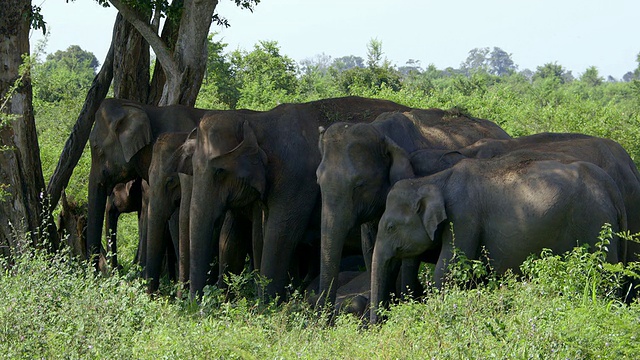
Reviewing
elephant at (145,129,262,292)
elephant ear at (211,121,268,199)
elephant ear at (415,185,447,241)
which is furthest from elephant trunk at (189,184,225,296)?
elephant ear at (415,185,447,241)

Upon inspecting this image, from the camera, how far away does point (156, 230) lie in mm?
11516

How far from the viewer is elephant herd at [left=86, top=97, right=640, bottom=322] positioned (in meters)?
8.82

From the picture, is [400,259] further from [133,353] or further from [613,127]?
[613,127]

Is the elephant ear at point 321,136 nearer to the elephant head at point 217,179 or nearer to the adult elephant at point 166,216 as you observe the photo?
the elephant head at point 217,179

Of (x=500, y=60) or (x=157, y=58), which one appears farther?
(x=500, y=60)

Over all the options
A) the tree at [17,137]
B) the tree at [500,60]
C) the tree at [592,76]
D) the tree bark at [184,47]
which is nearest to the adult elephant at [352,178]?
the tree bark at [184,47]

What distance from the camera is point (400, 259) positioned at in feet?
30.3

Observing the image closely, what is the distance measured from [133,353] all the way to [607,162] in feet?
15.0

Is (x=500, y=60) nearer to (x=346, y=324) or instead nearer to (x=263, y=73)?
(x=263, y=73)

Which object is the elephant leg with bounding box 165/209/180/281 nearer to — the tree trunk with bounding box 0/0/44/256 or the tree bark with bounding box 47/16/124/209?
the tree trunk with bounding box 0/0/44/256

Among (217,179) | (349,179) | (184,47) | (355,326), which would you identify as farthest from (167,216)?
(355,326)

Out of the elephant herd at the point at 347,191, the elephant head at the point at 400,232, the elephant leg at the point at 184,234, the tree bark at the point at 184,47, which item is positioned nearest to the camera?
the elephant herd at the point at 347,191

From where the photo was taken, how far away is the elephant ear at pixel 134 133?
1236cm

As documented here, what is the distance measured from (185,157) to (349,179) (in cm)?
218
